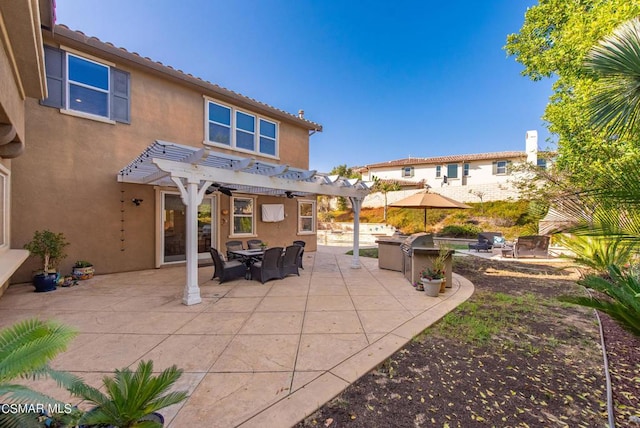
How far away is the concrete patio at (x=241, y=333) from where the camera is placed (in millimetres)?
2703

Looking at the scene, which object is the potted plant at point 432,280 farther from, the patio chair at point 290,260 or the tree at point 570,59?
the tree at point 570,59

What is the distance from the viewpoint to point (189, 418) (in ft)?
7.86

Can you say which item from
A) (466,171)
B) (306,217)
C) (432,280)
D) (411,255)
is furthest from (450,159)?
(432,280)

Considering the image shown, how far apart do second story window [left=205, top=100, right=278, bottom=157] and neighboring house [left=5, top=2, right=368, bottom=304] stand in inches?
1.9

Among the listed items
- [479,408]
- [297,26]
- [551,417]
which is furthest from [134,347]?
[297,26]

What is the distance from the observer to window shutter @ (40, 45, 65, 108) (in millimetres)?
6996

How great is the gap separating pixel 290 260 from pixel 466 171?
26.6m

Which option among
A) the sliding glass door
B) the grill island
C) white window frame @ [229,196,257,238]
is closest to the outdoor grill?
the grill island

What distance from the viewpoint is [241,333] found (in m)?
4.14

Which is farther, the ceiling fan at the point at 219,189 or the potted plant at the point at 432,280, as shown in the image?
the ceiling fan at the point at 219,189

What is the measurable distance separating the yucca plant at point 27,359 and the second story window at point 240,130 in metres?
9.16

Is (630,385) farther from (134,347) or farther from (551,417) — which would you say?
(134,347)

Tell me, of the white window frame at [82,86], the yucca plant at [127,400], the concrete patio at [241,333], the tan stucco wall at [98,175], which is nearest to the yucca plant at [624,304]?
the concrete patio at [241,333]

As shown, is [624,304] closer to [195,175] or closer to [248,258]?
[195,175]
